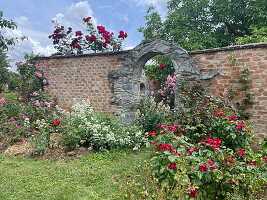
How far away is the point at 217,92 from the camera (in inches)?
173

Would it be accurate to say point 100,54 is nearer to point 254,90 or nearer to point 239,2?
point 254,90

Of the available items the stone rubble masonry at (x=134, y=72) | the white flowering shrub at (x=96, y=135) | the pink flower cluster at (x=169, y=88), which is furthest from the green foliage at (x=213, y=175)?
the pink flower cluster at (x=169, y=88)

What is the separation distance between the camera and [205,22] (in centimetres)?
1042

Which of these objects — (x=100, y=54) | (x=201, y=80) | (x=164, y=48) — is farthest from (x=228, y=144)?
(x=100, y=54)

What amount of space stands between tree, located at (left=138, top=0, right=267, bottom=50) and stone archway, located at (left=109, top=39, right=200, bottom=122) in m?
4.41

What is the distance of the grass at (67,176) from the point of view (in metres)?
2.45

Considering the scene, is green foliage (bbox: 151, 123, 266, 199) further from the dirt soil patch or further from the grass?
the dirt soil patch

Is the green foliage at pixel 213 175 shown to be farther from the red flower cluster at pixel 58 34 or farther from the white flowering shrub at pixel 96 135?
the red flower cluster at pixel 58 34

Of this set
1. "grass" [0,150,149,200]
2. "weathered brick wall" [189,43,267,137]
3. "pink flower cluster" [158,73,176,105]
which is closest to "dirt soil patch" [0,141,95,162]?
"grass" [0,150,149,200]

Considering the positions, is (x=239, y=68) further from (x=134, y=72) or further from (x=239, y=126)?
(x=134, y=72)

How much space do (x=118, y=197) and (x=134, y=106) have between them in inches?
137

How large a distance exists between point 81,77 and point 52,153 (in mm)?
3157

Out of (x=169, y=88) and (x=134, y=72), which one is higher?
(x=134, y=72)

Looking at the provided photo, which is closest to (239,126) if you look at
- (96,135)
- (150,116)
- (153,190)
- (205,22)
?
(153,190)
